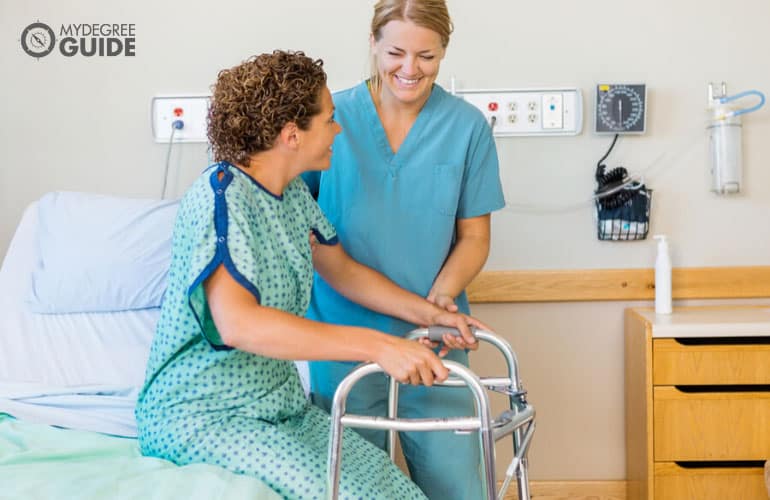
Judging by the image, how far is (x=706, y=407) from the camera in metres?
2.29

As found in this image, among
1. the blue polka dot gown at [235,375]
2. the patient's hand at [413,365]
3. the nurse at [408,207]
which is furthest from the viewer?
the nurse at [408,207]

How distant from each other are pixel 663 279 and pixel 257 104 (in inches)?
59.0

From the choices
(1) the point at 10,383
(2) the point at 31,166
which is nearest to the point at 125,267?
(1) the point at 10,383

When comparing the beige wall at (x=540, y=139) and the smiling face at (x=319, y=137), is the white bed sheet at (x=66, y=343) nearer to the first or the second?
the beige wall at (x=540, y=139)

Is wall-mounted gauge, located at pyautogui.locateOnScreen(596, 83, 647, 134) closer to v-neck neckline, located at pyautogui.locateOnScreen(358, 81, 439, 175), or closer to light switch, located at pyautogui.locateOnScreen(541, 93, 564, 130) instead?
light switch, located at pyautogui.locateOnScreen(541, 93, 564, 130)

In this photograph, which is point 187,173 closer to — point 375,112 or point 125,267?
point 125,267

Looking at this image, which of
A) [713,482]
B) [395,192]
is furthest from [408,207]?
[713,482]

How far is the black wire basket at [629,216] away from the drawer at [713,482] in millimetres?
669

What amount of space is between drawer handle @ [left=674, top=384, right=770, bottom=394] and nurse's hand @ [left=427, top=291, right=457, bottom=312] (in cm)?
90

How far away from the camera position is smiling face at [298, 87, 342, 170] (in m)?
1.53

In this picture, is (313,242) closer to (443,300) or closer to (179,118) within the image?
(443,300)

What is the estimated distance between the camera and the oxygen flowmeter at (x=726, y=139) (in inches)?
99.4

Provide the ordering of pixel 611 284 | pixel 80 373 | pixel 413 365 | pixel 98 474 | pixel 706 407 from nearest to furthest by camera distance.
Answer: pixel 413 365 → pixel 98 474 → pixel 80 373 → pixel 706 407 → pixel 611 284

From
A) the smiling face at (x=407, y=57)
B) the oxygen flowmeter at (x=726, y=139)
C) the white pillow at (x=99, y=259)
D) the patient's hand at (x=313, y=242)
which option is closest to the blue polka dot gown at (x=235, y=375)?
the patient's hand at (x=313, y=242)
